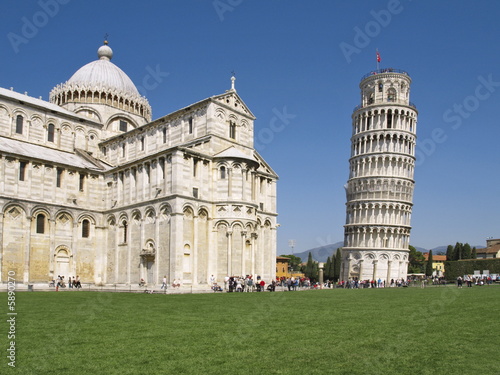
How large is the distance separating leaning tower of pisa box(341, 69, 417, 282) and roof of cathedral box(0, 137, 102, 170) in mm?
44333

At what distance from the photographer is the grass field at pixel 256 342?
8875 millimetres

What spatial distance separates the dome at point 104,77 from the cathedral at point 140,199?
661cm

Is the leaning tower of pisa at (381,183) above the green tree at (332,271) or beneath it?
above

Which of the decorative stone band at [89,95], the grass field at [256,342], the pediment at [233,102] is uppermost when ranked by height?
the decorative stone band at [89,95]

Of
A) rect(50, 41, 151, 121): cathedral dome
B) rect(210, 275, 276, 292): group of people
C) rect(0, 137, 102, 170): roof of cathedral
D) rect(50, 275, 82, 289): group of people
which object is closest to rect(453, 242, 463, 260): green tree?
rect(50, 41, 151, 121): cathedral dome

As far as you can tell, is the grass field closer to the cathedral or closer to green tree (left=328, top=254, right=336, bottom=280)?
the cathedral

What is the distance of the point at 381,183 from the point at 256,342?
2655 inches

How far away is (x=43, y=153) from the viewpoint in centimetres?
4294

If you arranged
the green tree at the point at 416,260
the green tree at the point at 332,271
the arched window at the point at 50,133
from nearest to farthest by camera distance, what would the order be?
1. the arched window at the point at 50,133
2. the green tree at the point at 332,271
3. the green tree at the point at 416,260

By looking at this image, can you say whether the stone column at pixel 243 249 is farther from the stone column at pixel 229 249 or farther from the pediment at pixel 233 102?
the pediment at pixel 233 102

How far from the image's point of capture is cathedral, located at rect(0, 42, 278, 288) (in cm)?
3762

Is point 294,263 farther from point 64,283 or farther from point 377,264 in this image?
point 64,283

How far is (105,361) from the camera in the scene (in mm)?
9234

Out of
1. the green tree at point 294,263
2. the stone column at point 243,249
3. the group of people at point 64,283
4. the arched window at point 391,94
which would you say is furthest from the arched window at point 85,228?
the green tree at point 294,263
